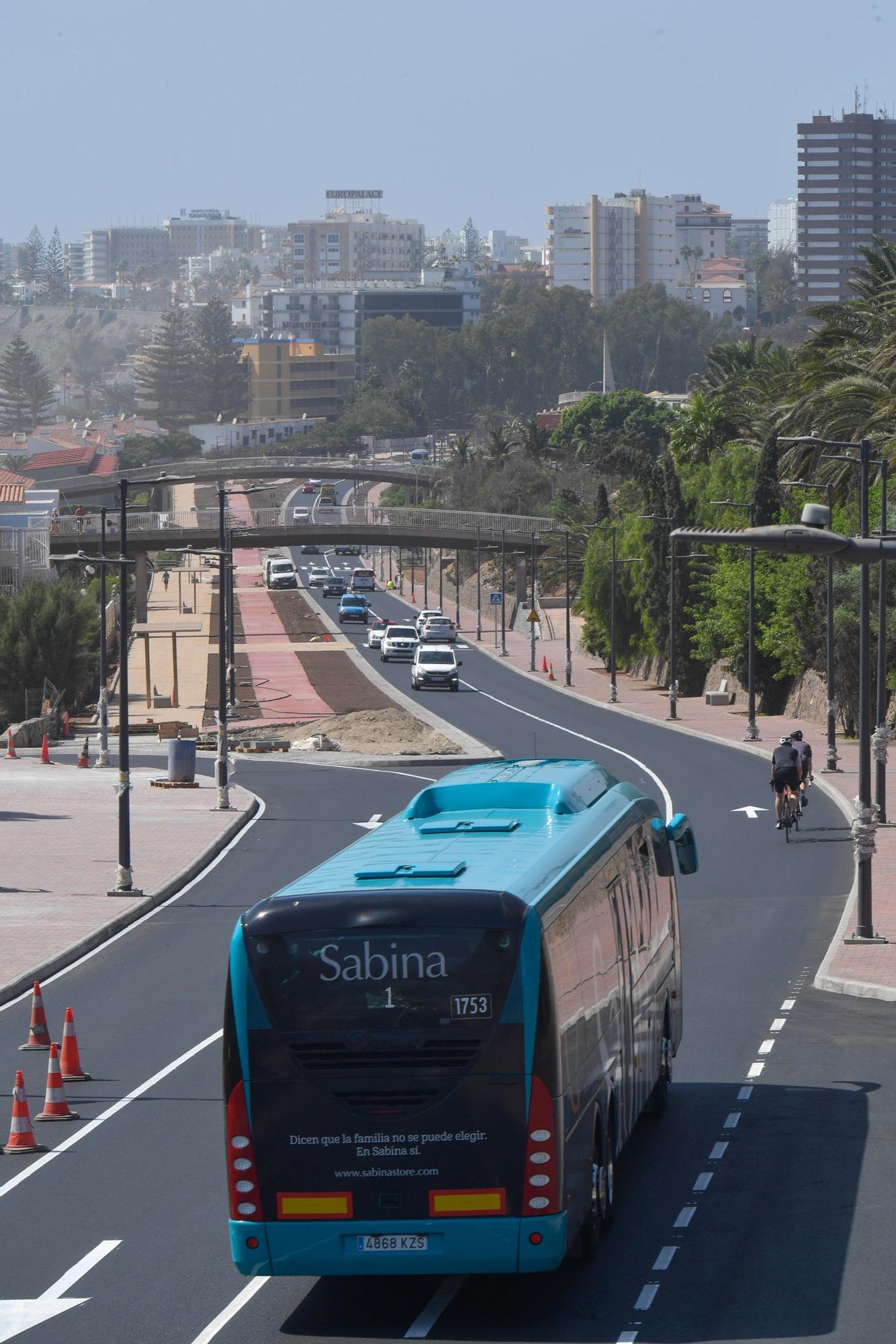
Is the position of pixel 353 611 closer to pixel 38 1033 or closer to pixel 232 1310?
pixel 38 1033

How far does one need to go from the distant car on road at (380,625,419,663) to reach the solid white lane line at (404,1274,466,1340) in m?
→ 74.5

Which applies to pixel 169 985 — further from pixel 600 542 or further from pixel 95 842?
pixel 600 542

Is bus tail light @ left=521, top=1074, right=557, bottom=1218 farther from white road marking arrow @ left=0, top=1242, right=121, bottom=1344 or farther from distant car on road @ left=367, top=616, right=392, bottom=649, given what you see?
distant car on road @ left=367, top=616, right=392, bottom=649

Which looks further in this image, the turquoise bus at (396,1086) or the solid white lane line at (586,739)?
the solid white lane line at (586,739)

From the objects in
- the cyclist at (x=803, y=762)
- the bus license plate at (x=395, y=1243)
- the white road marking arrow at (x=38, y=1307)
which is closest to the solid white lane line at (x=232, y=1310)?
the bus license plate at (x=395, y=1243)

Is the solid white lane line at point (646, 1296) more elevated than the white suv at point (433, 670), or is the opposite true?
the solid white lane line at point (646, 1296)

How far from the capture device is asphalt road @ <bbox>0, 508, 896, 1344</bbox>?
35.3 ft

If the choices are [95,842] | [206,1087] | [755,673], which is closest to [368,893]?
[206,1087]

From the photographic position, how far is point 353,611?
10775 centimetres

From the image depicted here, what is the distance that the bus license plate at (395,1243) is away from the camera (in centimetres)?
1047

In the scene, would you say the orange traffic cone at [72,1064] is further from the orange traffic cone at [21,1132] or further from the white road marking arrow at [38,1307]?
the white road marking arrow at [38,1307]

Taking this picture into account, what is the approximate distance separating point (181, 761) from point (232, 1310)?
3587 cm

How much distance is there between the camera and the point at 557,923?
11297 millimetres

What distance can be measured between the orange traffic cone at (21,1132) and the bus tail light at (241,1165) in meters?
4.67
